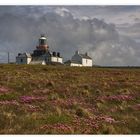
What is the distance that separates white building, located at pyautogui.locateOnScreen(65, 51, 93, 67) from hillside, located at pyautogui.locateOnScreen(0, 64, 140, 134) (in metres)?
0.16

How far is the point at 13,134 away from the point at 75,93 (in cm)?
252

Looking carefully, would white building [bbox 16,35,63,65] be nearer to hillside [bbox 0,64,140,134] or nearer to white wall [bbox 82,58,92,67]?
hillside [bbox 0,64,140,134]

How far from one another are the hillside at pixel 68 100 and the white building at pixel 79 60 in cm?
16

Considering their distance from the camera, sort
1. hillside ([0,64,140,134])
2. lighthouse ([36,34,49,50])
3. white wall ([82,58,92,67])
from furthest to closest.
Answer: white wall ([82,58,92,67]), lighthouse ([36,34,49,50]), hillside ([0,64,140,134])

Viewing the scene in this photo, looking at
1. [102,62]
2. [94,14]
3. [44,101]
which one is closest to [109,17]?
[94,14]

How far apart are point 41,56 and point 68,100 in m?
1.43

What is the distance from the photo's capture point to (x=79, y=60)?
36.7 feet

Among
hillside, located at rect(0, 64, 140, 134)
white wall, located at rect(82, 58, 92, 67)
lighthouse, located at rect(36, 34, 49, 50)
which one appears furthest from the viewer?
white wall, located at rect(82, 58, 92, 67)

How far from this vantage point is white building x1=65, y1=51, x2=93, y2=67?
11172mm

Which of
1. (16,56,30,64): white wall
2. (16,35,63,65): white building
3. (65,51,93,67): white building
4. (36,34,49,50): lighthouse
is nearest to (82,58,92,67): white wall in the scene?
(65,51,93,67): white building

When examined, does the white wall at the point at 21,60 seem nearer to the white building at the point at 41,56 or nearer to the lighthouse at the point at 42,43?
the white building at the point at 41,56

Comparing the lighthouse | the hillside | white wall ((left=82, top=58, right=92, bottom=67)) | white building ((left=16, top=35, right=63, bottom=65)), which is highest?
the lighthouse

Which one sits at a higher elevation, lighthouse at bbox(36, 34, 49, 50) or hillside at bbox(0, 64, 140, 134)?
lighthouse at bbox(36, 34, 49, 50)

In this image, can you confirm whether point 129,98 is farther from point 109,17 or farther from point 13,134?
point 13,134
